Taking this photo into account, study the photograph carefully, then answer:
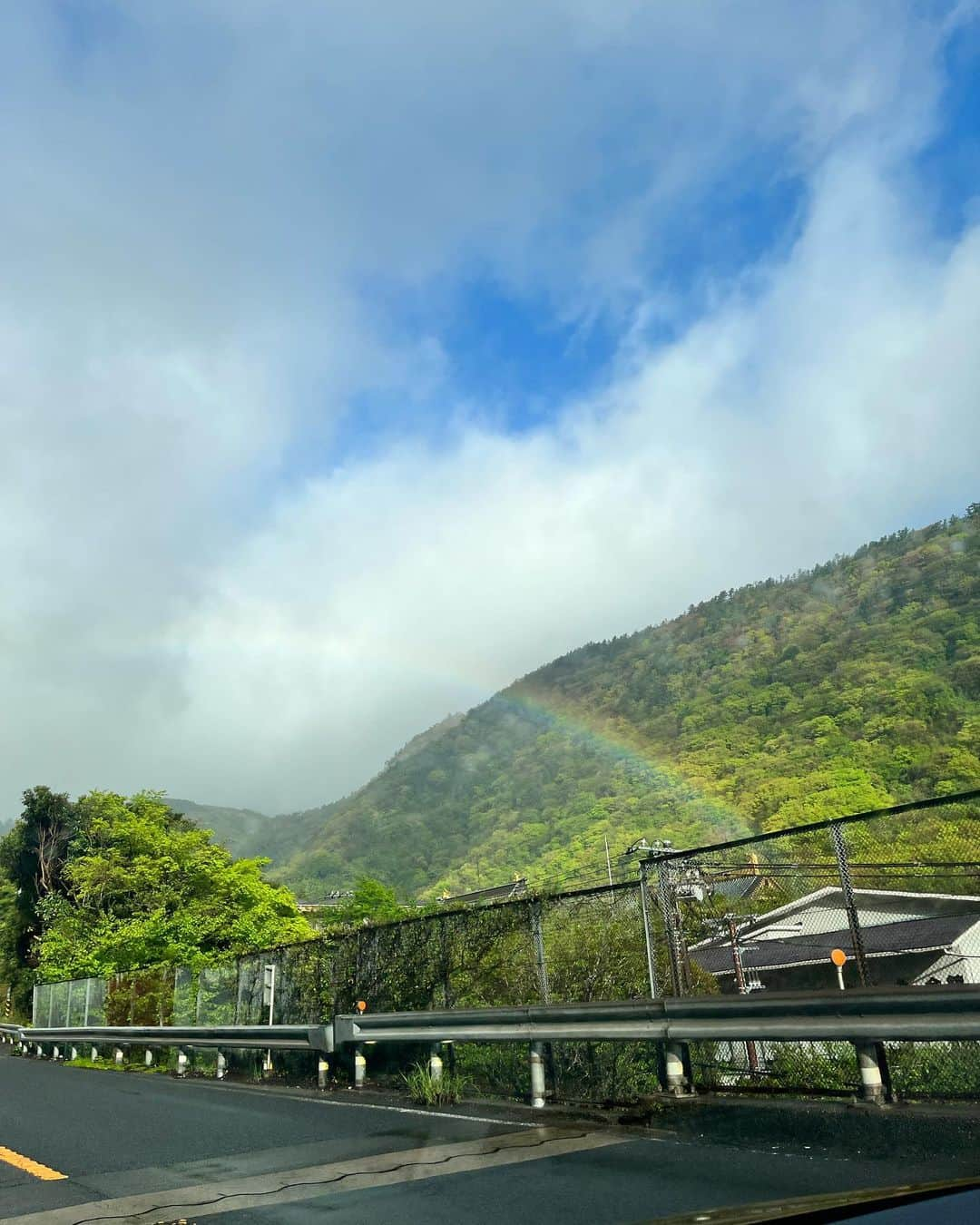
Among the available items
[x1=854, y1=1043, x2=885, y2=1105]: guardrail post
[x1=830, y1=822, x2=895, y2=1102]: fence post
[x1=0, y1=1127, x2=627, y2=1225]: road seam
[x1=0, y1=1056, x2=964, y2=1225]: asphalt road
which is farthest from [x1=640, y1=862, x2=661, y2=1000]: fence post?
[x1=854, y1=1043, x2=885, y2=1105]: guardrail post

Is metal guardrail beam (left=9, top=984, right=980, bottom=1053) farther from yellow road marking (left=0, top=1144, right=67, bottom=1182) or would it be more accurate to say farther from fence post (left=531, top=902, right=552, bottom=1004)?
yellow road marking (left=0, top=1144, right=67, bottom=1182)

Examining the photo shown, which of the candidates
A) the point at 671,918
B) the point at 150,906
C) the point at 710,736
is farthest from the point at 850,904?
the point at 710,736

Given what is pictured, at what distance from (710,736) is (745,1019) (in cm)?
9900

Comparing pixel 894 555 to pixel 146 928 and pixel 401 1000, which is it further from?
pixel 401 1000

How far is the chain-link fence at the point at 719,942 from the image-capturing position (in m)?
8.12

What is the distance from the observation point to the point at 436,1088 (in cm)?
1051

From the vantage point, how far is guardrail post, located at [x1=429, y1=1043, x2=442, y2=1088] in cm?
1058

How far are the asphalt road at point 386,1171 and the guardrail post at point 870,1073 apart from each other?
1.11 meters

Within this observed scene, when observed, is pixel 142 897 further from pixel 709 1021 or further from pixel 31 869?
pixel 709 1021

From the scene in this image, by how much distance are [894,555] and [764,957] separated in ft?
426

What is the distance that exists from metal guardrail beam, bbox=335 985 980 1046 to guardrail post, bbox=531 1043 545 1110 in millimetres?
146

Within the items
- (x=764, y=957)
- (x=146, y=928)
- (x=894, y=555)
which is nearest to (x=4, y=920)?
(x=146, y=928)

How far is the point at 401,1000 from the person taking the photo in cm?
1342

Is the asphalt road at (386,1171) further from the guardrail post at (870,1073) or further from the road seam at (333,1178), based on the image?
the guardrail post at (870,1073)
